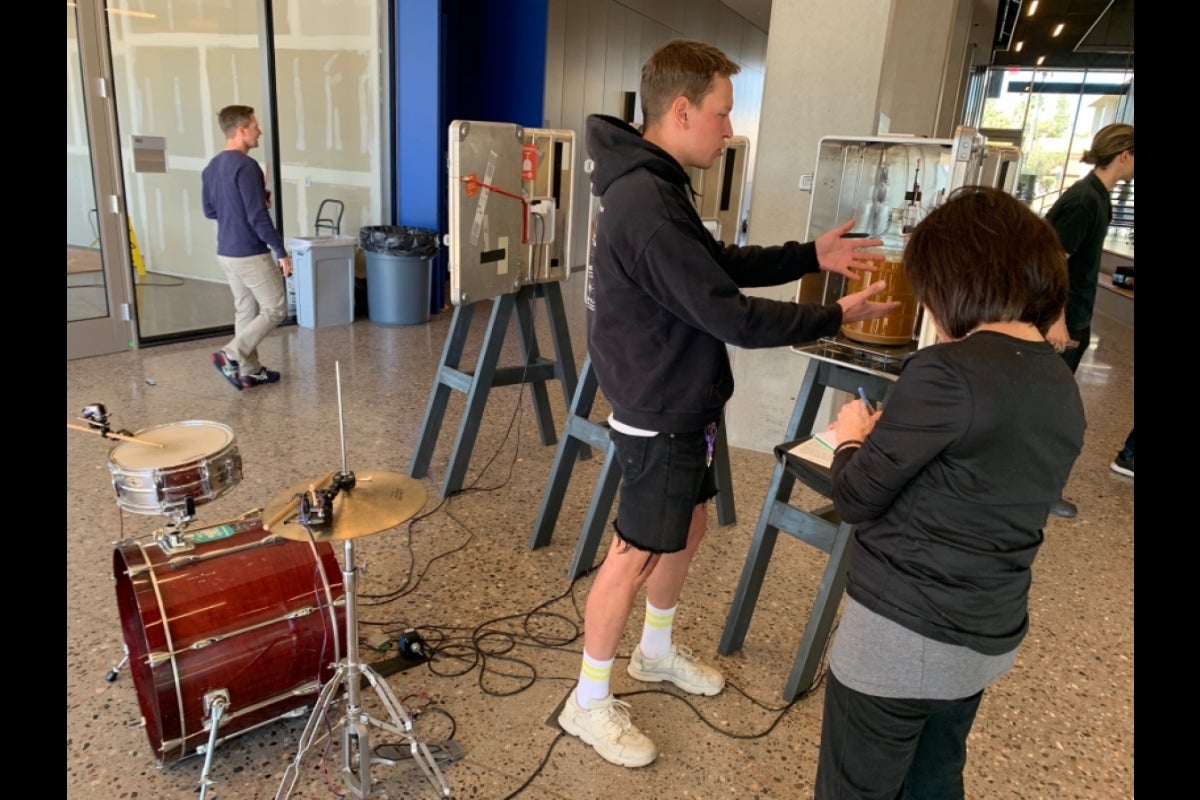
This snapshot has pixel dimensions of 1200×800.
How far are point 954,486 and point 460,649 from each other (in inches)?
64.3

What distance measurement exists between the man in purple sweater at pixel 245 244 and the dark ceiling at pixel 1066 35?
31.9 feet

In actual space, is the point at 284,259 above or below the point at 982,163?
below

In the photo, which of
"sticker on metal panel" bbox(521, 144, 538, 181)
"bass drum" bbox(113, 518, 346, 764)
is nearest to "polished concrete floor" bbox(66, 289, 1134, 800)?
"bass drum" bbox(113, 518, 346, 764)

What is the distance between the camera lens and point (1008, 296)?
1137 mm

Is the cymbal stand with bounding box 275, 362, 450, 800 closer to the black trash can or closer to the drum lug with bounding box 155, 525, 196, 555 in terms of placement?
the drum lug with bounding box 155, 525, 196, 555

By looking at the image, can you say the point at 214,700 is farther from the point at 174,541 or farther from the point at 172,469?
the point at 172,469

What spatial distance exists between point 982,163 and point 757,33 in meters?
12.1

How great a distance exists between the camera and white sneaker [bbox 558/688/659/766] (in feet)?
6.19

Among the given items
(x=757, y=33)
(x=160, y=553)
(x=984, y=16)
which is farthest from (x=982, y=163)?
(x=757, y=33)

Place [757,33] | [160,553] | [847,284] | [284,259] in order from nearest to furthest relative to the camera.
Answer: [160,553]
[847,284]
[284,259]
[757,33]

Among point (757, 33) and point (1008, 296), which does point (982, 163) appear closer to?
point (1008, 296)

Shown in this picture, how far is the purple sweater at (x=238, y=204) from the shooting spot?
4.36 meters

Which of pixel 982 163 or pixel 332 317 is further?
pixel 332 317

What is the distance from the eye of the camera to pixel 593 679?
192 cm
